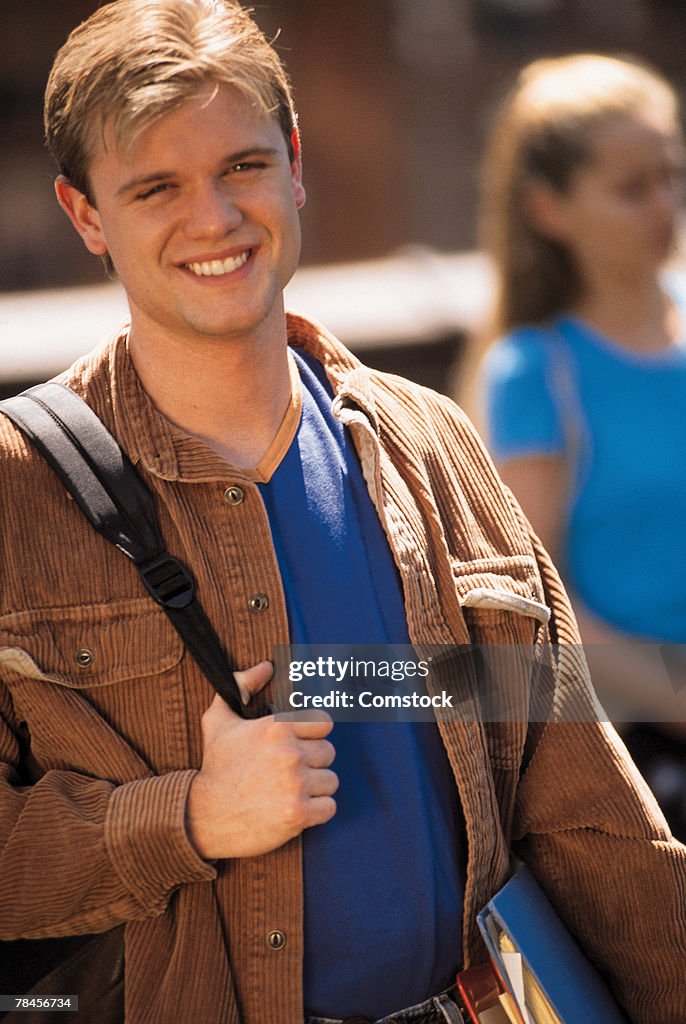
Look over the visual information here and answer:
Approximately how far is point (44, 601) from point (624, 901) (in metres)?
0.77

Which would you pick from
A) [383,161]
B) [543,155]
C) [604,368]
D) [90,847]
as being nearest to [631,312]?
[604,368]

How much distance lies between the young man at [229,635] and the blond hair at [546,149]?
835 mm

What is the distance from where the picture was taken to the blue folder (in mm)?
1516

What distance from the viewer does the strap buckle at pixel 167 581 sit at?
1447mm

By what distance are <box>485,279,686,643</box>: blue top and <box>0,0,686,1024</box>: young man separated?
58 cm

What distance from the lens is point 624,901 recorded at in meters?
1.64

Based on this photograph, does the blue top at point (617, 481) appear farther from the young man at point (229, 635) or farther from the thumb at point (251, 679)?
the thumb at point (251, 679)

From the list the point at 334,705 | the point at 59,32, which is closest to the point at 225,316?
the point at 334,705

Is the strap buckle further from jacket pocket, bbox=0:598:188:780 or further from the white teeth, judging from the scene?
the white teeth

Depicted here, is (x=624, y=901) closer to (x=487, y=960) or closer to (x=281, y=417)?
(x=487, y=960)

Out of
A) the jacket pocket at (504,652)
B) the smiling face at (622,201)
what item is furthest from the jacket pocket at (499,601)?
the smiling face at (622,201)

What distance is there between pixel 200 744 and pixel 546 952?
0.47 metres

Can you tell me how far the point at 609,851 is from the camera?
5.38ft

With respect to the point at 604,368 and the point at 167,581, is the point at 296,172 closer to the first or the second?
the point at 167,581
